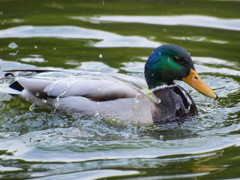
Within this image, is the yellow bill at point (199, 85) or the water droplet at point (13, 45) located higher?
the water droplet at point (13, 45)

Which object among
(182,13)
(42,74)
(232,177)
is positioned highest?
(182,13)

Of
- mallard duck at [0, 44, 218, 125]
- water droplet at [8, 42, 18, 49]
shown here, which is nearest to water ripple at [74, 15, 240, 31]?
water droplet at [8, 42, 18, 49]

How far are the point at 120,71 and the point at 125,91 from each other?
1.94m

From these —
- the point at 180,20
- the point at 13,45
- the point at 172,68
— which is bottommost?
the point at 172,68

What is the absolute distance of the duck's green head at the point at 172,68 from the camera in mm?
6309

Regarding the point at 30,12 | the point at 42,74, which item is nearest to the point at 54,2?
the point at 30,12

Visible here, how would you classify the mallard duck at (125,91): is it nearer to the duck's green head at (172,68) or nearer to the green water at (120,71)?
the duck's green head at (172,68)

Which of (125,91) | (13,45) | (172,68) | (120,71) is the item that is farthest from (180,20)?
(125,91)

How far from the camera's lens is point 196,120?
635 centimetres

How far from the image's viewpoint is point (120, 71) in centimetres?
805

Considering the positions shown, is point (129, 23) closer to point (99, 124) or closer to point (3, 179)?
point (99, 124)

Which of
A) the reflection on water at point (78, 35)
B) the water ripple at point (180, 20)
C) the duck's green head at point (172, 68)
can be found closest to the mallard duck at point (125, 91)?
the duck's green head at point (172, 68)

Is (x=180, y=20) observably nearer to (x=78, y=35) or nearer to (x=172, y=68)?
(x=78, y=35)

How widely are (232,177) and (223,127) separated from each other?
4.71 ft
